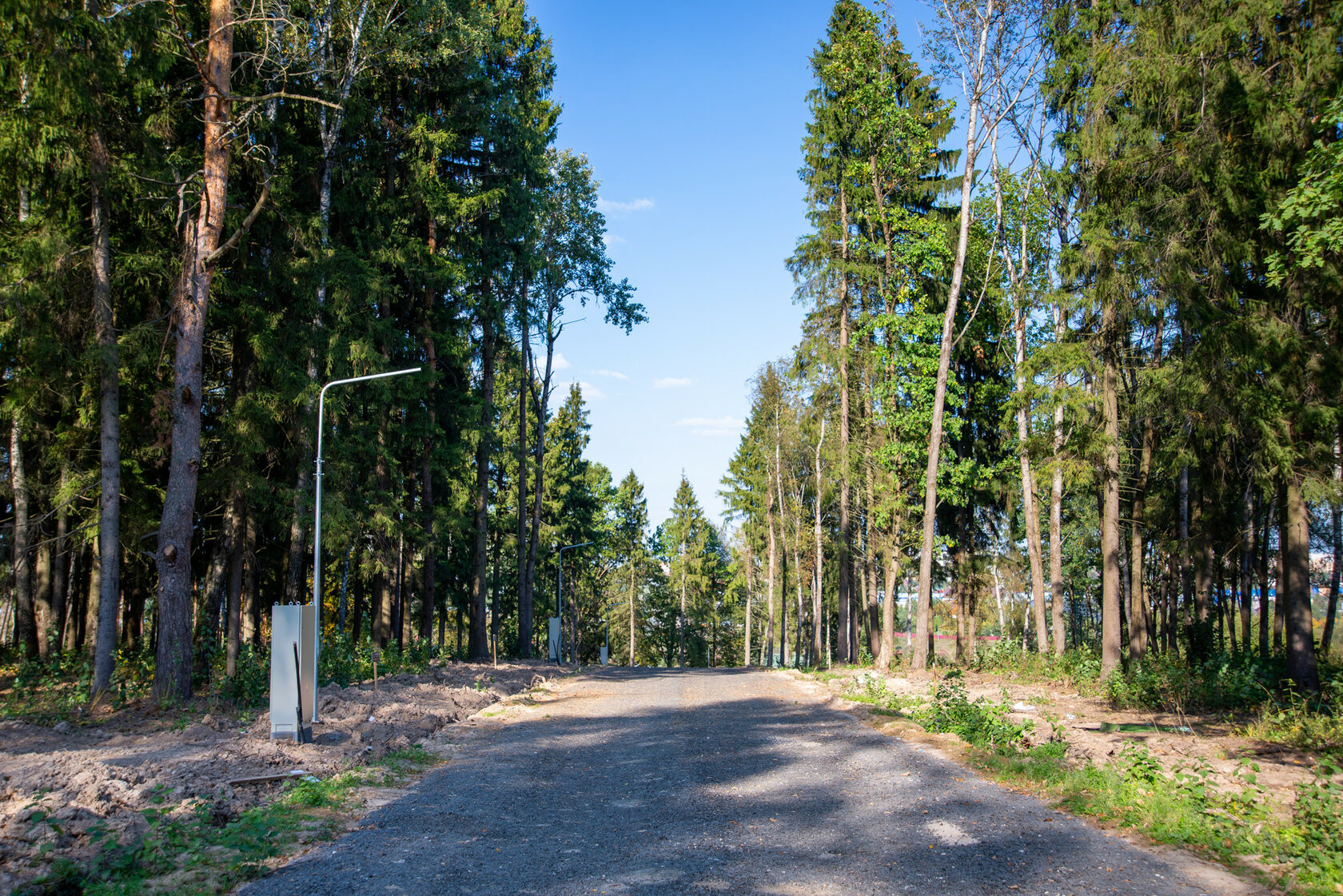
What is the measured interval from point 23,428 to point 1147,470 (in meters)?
24.8

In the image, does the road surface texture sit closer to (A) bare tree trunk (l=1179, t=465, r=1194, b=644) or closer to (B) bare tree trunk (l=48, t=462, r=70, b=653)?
(B) bare tree trunk (l=48, t=462, r=70, b=653)

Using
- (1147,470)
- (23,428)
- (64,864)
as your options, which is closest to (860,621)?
(1147,470)

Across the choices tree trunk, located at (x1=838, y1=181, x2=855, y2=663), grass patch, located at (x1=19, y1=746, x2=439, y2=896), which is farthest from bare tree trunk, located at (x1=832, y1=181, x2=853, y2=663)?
grass patch, located at (x1=19, y1=746, x2=439, y2=896)

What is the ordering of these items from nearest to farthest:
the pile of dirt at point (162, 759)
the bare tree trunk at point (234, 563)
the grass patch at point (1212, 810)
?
the grass patch at point (1212, 810) → the pile of dirt at point (162, 759) → the bare tree trunk at point (234, 563)

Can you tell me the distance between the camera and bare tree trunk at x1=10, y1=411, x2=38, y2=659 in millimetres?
16641

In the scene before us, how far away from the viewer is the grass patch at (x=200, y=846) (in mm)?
5469

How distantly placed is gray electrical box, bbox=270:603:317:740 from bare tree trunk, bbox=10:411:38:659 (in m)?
8.44

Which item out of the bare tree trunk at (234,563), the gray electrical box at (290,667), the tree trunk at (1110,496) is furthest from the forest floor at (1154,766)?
the bare tree trunk at (234,563)

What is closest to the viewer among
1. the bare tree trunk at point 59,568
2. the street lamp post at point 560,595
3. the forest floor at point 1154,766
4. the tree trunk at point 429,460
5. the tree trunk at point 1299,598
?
the forest floor at point 1154,766

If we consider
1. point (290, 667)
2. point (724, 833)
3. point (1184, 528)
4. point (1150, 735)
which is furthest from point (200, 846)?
point (1184, 528)

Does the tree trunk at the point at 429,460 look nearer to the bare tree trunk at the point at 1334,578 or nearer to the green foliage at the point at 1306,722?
the green foliage at the point at 1306,722

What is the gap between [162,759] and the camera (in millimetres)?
9102

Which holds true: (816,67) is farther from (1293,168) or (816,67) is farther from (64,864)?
(64,864)

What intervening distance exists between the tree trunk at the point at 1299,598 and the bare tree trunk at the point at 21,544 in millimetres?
22995
